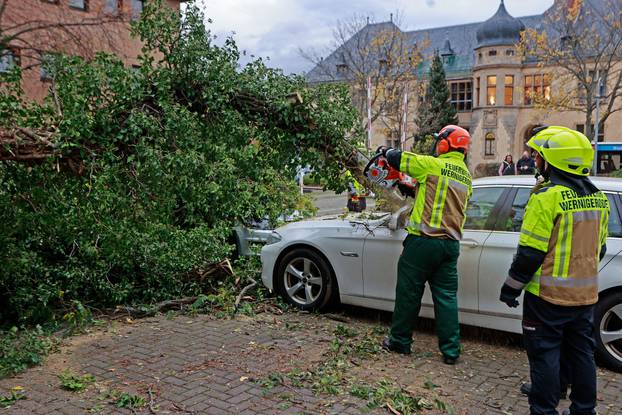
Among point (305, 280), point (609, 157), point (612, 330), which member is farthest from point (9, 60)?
point (609, 157)

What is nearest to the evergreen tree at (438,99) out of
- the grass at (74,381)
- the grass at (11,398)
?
the grass at (74,381)

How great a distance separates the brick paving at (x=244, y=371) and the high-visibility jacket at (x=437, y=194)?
1.14 metres

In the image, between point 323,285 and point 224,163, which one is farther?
point 323,285

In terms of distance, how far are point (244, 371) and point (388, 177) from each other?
211cm

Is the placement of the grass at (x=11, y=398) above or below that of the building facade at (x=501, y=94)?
below

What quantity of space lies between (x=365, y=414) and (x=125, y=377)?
188 cm

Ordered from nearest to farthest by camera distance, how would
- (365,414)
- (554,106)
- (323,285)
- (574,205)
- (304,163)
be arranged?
(574,205) < (365,414) < (304,163) < (323,285) < (554,106)

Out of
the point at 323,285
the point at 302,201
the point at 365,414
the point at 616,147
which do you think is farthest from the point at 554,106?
the point at 365,414

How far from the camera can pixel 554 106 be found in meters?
35.0

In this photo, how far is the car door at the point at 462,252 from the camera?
18.0 ft

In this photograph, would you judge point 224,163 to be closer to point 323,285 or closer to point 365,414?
Answer: point 323,285

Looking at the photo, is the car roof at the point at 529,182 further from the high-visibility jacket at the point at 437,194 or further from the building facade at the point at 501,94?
the building facade at the point at 501,94

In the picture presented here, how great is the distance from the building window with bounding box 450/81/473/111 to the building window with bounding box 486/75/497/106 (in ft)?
9.83

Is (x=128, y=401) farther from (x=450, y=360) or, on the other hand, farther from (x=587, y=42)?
(x=587, y=42)
